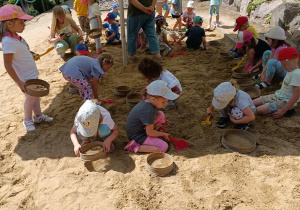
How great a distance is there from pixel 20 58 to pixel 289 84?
3.15m

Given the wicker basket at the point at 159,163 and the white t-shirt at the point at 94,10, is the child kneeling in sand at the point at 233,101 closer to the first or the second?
the wicker basket at the point at 159,163

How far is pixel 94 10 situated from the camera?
5.96 m

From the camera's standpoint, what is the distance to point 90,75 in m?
3.65

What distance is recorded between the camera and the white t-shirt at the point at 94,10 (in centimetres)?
597

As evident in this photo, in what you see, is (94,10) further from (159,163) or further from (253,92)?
(159,163)

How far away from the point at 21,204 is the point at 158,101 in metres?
1.55

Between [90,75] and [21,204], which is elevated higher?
[90,75]

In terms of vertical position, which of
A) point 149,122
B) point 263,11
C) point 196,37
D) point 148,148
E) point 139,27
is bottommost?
point 148,148

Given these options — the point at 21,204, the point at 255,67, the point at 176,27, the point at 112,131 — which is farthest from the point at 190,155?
the point at 176,27

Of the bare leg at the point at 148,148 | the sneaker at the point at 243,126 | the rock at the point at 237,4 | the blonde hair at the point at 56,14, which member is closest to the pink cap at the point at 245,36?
the sneaker at the point at 243,126

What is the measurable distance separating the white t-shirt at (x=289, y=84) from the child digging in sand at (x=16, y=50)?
3.06m

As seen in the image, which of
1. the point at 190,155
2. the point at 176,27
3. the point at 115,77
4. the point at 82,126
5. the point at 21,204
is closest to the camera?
the point at 21,204

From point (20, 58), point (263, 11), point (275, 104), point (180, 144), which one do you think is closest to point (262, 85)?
point (275, 104)

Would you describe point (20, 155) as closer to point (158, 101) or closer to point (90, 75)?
point (90, 75)
